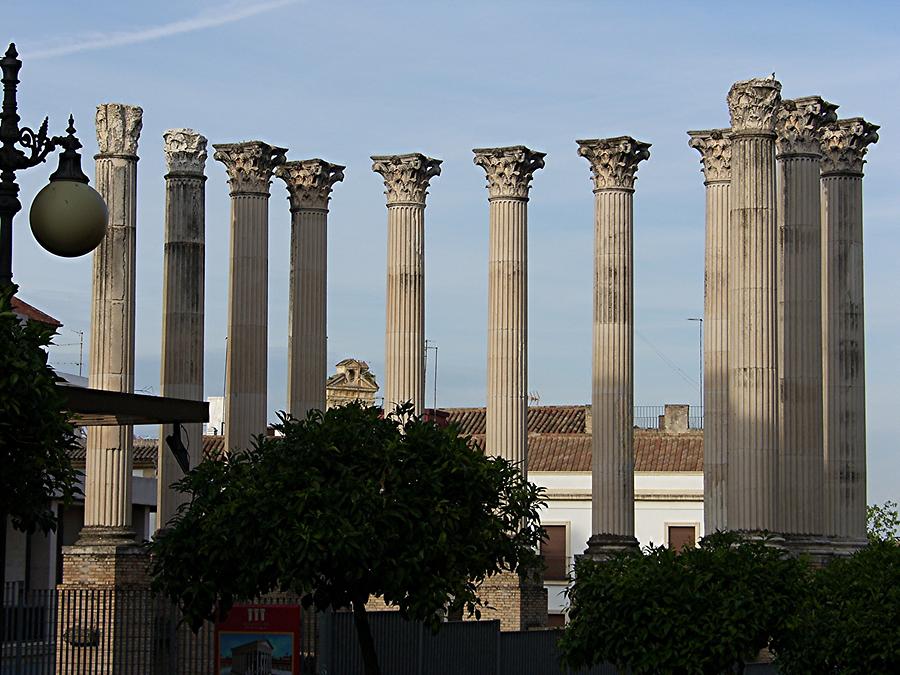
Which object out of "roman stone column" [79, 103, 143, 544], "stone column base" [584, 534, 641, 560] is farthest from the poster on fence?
"stone column base" [584, 534, 641, 560]

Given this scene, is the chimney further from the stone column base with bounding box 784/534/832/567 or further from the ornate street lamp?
the ornate street lamp

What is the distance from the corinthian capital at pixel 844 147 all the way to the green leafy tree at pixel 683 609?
1759cm

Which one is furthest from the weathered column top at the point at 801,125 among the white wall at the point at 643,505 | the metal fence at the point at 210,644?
the white wall at the point at 643,505

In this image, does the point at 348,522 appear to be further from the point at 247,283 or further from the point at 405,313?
the point at 405,313

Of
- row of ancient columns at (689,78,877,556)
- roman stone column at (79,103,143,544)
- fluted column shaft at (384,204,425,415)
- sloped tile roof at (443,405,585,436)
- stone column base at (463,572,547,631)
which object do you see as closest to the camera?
row of ancient columns at (689,78,877,556)

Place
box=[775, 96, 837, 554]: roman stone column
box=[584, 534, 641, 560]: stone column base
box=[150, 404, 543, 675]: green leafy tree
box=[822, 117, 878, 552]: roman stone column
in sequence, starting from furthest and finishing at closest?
box=[584, 534, 641, 560]: stone column base
box=[822, 117, 878, 552]: roman stone column
box=[775, 96, 837, 554]: roman stone column
box=[150, 404, 543, 675]: green leafy tree

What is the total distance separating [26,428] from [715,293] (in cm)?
3016

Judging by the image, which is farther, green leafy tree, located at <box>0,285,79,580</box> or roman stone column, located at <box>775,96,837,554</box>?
roman stone column, located at <box>775,96,837,554</box>

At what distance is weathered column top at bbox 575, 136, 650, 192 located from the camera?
148 ft

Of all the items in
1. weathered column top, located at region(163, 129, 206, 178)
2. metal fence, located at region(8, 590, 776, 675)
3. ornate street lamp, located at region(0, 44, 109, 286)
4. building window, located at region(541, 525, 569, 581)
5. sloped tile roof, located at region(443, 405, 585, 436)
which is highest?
weathered column top, located at region(163, 129, 206, 178)

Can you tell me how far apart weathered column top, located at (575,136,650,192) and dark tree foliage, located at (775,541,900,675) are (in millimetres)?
17046

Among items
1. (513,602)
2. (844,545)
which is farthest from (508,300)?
(844,545)

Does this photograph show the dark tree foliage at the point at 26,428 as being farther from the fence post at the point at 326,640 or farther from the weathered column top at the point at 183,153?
the weathered column top at the point at 183,153

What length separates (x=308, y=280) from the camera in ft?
154
